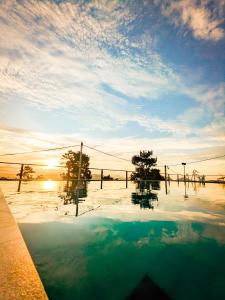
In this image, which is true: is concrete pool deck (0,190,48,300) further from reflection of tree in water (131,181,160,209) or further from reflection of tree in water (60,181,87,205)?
reflection of tree in water (131,181,160,209)

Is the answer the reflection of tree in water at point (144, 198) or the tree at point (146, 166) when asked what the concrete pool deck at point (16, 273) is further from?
the tree at point (146, 166)

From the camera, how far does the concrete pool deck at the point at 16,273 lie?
1.15 m

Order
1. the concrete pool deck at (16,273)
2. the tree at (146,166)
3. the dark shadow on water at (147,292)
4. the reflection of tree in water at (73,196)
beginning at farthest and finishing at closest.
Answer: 1. the tree at (146,166)
2. the reflection of tree in water at (73,196)
3. the dark shadow on water at (147,292)
4. the concrete pool deck at (16,273)

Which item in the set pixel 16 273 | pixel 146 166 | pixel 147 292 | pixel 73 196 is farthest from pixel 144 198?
pixel 146 166

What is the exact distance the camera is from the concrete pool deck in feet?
3.79

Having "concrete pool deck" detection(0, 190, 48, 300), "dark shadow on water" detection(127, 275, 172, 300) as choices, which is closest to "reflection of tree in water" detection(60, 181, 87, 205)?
"concrete pool deck" detection(0, 190, 48, 300)

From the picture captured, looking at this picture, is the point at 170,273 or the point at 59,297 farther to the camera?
the point at 170,273

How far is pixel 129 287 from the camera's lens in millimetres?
1431

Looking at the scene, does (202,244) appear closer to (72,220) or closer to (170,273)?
(170,273)

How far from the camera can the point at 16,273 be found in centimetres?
141

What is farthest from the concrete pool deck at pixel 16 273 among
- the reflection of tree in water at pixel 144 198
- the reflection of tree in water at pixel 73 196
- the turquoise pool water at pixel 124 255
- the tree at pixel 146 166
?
the tree at pixel 146 166

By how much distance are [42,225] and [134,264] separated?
1.89m

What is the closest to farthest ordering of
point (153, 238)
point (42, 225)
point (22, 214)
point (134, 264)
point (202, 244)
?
1. point (134, 264)
2. point (202, 244)
3. point (153, 238)
4. point (42, 225)
5. point (22, 214)

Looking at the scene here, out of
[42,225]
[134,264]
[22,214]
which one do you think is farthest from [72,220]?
[134,264]
